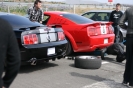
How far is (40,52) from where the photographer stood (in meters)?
6.14

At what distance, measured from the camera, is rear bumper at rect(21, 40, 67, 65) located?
5.93m

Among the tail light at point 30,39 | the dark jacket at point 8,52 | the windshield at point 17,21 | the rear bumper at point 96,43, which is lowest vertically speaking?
the rear bumper at point 96,43

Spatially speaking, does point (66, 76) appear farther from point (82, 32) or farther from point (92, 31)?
point (92, 31)

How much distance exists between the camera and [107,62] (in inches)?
320

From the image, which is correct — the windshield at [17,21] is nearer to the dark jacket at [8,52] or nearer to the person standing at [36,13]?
the person standing at [36,13]

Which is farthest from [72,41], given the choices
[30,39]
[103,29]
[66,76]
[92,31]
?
[30,39]

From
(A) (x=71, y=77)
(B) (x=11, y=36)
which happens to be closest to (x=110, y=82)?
(A) (x=71, y=77)

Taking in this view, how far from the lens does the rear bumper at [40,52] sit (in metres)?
5.93

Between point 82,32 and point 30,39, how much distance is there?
7.39 ft

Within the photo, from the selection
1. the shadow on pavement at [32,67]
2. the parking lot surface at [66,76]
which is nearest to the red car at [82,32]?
the parking lot surface at [66,76]

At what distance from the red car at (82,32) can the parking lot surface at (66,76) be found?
661mm

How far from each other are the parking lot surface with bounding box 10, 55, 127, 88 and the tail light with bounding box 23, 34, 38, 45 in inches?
29.5

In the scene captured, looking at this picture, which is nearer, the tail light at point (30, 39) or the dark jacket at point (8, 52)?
the dark jacket at point (8, 52)

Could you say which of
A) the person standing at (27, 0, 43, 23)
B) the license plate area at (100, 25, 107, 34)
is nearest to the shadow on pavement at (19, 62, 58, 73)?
the license plate area at (100, 25, 107, 34)
